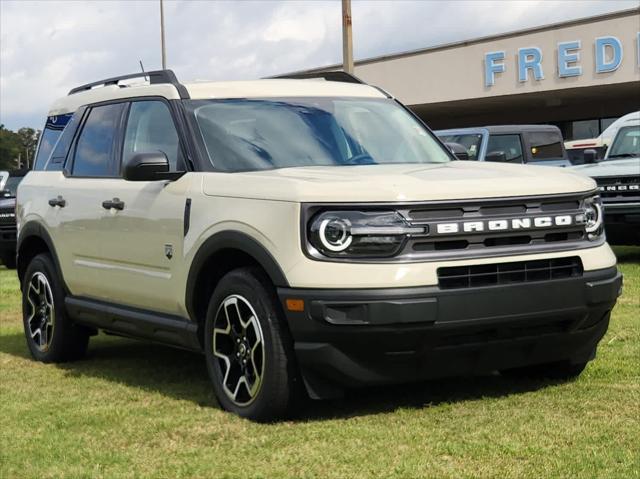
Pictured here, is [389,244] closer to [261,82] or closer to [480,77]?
[261,82]

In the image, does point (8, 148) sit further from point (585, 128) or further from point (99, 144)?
point (99, 144)

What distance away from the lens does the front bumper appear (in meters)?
5.02


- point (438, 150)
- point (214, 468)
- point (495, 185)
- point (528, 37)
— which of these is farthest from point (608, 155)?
point (528, 37)

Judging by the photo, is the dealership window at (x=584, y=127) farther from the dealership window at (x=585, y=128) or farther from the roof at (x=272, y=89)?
the roof at (x=272, y=89)

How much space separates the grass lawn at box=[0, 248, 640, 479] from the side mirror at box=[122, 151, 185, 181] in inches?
49.0

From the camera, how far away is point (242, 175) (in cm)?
568

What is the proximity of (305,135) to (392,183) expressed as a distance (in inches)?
47.5

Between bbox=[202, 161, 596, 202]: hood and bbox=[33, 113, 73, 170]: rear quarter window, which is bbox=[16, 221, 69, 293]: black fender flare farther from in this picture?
Result: bbox=[202, 161, 596, 202]: hood

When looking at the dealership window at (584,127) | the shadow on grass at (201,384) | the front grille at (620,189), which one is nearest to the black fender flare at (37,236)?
the shadow on grass at (201,384)

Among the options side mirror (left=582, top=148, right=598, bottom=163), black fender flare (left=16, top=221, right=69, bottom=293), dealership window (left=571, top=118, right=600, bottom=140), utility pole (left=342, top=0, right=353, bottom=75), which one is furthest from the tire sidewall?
dealership window (left=571, top=118, right=600, bottom=140)

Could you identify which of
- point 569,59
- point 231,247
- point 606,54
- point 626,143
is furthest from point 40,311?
point 569,59

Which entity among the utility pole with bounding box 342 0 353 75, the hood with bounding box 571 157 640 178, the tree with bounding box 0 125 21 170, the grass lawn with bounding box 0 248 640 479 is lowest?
the tree with bounding box 0 125 21 170

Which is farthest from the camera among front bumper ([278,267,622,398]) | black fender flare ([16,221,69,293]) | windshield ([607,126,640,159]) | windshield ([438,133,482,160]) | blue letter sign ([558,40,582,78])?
blue letter sign ([558,40,582,78])

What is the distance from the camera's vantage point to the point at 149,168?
6035mm
